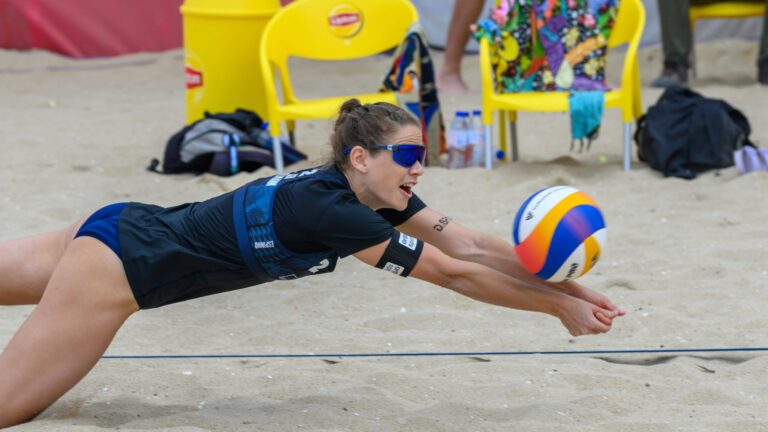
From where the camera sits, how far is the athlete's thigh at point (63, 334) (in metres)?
3.19

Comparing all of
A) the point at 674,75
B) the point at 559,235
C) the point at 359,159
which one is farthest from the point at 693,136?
the point at 359,159

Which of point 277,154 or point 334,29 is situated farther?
point 334,29

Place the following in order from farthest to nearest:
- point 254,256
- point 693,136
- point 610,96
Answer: point 610,96 < point 693,136 < point 254,256

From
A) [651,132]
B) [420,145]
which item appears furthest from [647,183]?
[420,145]

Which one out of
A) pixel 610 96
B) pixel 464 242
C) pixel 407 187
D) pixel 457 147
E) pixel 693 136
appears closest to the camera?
pixel 407 187

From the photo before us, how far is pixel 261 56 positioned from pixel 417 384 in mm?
3330

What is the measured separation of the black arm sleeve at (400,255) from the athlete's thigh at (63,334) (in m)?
0.71

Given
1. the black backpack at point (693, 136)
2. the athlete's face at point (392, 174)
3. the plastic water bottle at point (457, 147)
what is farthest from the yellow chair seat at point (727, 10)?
the athlete's face at point (392, 174)

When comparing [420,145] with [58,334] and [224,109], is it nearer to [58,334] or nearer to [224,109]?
[58,334]

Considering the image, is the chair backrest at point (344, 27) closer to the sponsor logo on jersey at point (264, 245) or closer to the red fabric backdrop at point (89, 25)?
the red fabric backdrop at point (89, 25)

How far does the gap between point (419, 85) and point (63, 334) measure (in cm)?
375

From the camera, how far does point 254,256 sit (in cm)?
325

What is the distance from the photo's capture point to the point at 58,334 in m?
3.19

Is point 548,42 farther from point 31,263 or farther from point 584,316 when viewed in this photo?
point 31,263
